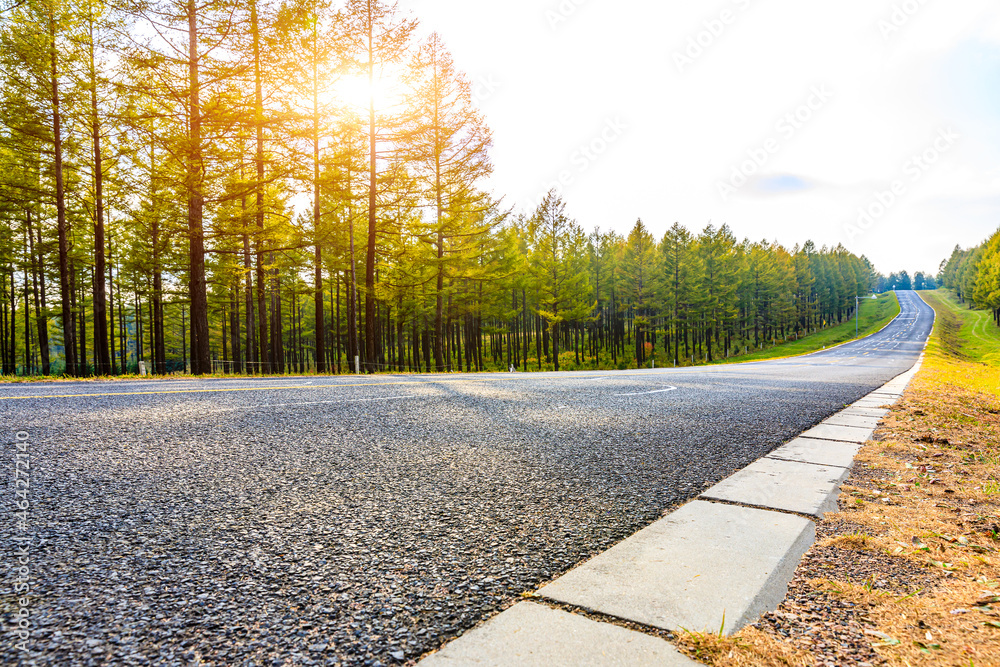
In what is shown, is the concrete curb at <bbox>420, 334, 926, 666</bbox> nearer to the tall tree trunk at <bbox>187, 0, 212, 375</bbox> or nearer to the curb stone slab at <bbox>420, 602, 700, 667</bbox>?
the curb stone slab at <bbox>420, 602, 700, 667</bbox>

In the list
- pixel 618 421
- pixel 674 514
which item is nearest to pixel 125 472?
pixel 674 514

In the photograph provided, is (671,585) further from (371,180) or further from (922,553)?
(371,180)

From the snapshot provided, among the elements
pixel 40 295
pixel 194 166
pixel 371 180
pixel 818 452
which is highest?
pixel 371 180

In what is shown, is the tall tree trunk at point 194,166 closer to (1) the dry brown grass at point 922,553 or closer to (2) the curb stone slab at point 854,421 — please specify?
(2) the curb stone slab at point 854,421

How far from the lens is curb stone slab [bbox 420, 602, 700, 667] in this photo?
50.0 inches

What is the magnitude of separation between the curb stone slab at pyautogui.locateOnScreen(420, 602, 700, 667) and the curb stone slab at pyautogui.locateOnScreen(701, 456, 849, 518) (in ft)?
4.86

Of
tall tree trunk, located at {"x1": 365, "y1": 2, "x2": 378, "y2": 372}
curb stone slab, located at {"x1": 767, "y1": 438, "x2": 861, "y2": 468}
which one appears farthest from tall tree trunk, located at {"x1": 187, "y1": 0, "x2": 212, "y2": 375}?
curb stone slab, located at {"x1": 767, "y1": 438, "x2": 861, "y2": 468}

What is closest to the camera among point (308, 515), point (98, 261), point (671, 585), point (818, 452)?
point (671, 585)

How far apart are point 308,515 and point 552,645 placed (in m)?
1.34

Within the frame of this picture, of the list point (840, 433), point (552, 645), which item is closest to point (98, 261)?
point (552, 645)

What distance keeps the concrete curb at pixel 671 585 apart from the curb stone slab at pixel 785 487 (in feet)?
0.04

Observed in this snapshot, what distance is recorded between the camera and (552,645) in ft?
4.40

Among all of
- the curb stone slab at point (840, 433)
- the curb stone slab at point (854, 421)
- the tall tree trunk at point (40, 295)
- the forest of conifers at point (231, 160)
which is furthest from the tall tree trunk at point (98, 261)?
the curb stone slab at point (854, 421)

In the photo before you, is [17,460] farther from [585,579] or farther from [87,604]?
[585,579]
